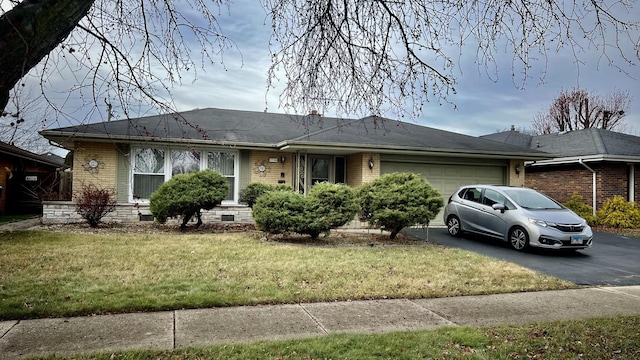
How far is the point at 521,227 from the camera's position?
398 inches

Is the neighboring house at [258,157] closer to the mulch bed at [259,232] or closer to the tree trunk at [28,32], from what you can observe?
the mulch bed at [259,232]

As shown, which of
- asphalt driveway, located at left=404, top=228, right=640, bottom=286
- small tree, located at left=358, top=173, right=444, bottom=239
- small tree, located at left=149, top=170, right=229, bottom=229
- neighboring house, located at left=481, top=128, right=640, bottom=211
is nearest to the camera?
asphalt driveway, located at left=404, top=228, right=640, bottom=286

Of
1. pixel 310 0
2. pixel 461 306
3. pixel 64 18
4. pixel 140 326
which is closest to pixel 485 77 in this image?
pixel 310 0

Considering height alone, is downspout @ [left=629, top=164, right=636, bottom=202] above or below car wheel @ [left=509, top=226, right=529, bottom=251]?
above

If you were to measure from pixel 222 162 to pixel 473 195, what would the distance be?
818 cm

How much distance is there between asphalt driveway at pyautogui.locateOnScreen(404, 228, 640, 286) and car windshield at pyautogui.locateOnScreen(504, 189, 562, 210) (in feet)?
3.71

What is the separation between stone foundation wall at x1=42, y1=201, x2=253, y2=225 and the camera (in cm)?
1284

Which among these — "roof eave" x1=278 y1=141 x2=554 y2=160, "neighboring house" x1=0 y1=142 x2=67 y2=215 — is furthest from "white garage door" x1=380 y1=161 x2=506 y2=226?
"neighboring house" x1=0 y1=142 x2=67 y2=215

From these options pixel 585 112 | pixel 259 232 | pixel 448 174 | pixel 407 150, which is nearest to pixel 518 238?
pixel 407 150

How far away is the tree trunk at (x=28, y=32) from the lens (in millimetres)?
2508

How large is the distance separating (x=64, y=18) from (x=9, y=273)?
5.31 metres

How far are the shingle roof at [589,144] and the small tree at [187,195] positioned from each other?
537 inches

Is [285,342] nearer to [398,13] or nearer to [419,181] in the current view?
[398,13]

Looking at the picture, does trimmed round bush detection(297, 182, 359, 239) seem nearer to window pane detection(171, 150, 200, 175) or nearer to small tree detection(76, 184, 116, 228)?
window pane detection(171, 150, 200, 175)
